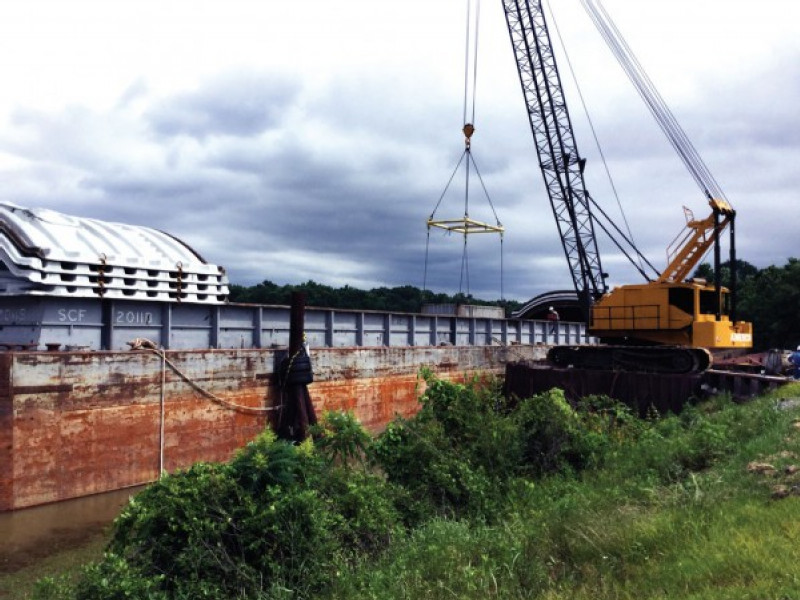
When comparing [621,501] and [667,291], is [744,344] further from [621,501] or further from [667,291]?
[621,501]

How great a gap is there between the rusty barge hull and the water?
0.27 m

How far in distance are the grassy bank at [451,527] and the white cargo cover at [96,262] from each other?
30.1ft

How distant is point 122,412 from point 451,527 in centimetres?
1036

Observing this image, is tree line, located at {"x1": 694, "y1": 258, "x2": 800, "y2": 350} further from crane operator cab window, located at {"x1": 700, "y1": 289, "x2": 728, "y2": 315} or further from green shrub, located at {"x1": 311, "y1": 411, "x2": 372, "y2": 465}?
green shrub, located at {"x1": 311, "y1": 411, "x2": 372, "y2": 465}

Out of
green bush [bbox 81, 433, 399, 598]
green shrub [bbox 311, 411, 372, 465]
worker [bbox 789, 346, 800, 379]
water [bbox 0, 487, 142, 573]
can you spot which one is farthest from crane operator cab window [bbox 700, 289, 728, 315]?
water [bbox 0, 487, 142, 573]

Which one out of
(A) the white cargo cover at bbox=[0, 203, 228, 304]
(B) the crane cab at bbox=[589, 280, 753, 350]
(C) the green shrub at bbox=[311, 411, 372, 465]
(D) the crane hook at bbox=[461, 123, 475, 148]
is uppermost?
(D) the crane hook at bbox=[461, 123, 475, 148]

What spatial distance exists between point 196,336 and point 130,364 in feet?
9.92

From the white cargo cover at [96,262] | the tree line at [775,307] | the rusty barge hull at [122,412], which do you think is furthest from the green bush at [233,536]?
the tree line at [775,307]

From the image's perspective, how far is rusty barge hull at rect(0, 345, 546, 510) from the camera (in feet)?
42.3

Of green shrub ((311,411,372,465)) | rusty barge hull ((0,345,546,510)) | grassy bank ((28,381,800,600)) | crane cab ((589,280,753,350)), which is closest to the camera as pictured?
grassy bank ((28,381,800,600))

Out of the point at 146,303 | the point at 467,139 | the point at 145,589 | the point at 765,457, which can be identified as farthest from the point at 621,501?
the point at 467,139

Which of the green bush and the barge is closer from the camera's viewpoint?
the green bush

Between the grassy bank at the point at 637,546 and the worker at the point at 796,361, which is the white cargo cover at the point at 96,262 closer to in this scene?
the grassy bank at the point at 637,546

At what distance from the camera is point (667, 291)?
23.9m
